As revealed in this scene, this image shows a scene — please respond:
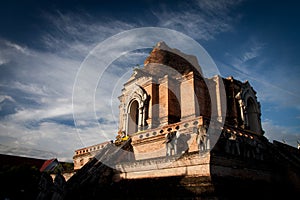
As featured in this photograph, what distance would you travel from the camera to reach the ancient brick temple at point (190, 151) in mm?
11789

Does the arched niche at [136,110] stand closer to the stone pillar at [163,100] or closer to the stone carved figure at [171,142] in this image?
the stone pillar at [163,100]

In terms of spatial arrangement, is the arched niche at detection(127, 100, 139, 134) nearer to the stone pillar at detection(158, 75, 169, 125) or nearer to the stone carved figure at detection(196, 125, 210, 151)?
the stone pillar at detection(158, 75, 169, 125)

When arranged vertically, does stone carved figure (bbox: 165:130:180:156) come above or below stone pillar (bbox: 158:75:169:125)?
below

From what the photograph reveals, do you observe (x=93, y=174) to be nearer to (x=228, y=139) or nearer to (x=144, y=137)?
(x=144, y=137)

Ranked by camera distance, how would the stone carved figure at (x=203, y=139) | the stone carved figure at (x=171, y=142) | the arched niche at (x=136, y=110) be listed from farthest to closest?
the arched niche at (x=136, y=110) < the stone carved figure at (x=171, y=142) < the stone carved figure at (x=203, y=139)

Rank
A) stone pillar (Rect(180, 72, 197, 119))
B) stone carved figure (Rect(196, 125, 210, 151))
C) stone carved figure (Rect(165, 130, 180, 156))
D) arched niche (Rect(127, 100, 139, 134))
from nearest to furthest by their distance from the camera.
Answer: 1. stone carved figure (Rect(196, 125, 210, 151))
2. stone carved figure (Rect(165, 130, 180, 156))
3. stone pillar (Rect(180, 72, 197, 119))
4. arched niche (Rect(127, 100, 139, 134))

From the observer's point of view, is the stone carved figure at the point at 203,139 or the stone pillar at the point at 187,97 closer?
the stone carved figure at the point at 203,139

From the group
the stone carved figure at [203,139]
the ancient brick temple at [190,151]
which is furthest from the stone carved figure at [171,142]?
the stone carved figure at [203,139]

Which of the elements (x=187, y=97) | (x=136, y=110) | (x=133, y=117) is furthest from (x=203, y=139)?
(x=136, y=110)

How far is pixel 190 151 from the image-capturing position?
547 inches

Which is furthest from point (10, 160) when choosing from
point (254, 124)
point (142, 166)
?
point (254, 124)

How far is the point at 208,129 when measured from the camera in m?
13.2

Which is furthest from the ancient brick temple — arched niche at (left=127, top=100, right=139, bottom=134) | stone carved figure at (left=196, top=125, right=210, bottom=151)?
arched niche at (left=127, top=100, right=139, bottom=134)

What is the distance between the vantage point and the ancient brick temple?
1179 centimetres
